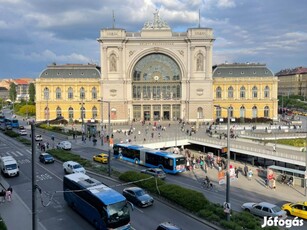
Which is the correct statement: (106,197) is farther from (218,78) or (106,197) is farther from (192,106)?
(218,78)

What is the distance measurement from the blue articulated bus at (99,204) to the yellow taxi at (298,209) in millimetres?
14231

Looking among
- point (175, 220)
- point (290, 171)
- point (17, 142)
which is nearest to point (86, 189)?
point (175, 220)

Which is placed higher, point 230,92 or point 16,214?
point 230,92

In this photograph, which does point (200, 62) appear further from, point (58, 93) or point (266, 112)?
point (58, 93)

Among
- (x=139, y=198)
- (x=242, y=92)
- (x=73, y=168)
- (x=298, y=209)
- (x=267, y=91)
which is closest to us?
(x=298, y=209)

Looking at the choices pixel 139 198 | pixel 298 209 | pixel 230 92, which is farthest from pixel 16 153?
pixel 230 92

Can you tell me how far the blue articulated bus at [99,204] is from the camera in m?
22.1

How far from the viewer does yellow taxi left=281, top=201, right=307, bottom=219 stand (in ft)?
89.5

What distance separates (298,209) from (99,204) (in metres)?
16.6

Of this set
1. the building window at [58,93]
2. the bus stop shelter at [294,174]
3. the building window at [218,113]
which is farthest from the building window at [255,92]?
the bus stop shelter at [294,174]

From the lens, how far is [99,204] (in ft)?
74.7

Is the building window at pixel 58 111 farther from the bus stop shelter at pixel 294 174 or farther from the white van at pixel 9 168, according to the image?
the bus stop shelter at pixel 294 174

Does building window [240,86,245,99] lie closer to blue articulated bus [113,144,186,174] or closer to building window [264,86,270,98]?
building window [264,86,270,98]

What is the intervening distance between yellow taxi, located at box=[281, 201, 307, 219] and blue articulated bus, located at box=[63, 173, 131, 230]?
14.2m
